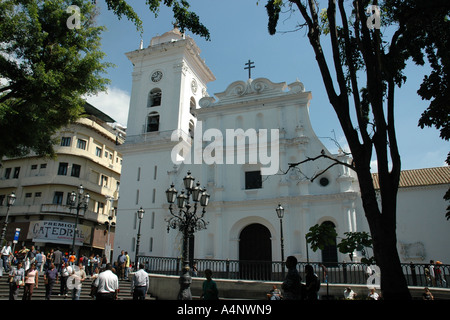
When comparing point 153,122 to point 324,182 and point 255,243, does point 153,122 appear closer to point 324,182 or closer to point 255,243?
point 255,243

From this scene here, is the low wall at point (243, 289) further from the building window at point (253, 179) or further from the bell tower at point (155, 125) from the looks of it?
the building window at point (253, 179)

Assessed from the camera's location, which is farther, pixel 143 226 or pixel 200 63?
pixel 200 63

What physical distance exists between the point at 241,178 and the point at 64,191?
20.0 metres

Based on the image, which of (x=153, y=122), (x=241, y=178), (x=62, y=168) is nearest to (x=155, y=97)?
(x=153, y=122)

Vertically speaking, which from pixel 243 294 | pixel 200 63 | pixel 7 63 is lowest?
pixel 243 294

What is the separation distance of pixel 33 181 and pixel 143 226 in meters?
16.7

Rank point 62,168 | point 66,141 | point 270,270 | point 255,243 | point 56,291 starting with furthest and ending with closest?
point 66,141
point 62,168
point 255,243
point 270,270
point 56,291

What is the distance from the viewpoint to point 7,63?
12.3 metres

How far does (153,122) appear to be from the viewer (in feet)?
94.1

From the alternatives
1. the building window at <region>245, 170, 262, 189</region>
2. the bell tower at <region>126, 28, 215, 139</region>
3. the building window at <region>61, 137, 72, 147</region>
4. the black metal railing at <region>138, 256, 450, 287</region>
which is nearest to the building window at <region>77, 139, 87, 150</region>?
the building window at <region>61, 137, 72, 147</region>

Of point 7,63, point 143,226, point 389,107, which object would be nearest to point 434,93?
point 389,107
